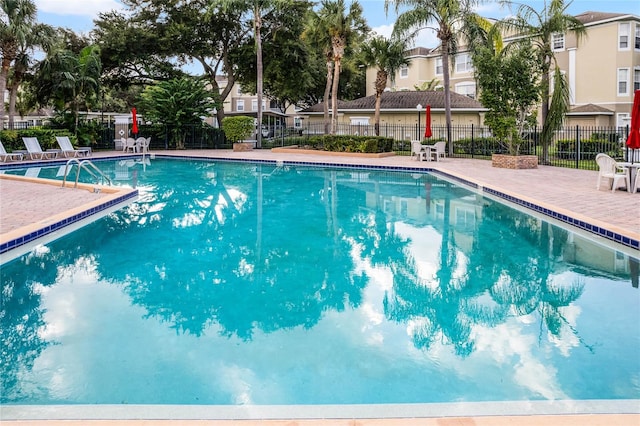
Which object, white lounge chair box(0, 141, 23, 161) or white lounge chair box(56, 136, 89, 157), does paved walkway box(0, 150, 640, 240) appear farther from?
white lounge chair box(56, 136, 89, 157)

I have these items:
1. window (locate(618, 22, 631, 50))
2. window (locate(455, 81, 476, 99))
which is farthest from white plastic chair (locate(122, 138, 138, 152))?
window (locate(618, 22, 631, 50))

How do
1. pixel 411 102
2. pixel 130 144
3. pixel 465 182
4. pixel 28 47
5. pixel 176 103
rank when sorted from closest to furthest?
pixel 465 182 → pixel 28 47 → pixel 130 144 → pixel 176 103 → pixel 411 102

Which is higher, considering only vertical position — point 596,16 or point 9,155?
point 596,16

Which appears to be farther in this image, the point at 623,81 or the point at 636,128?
the point at 623,81

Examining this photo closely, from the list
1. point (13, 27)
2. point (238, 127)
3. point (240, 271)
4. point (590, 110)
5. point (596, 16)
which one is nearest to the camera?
point (240, 271)

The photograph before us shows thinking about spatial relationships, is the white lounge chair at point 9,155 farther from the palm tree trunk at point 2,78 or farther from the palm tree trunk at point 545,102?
the palm tree trunk at point 545,102

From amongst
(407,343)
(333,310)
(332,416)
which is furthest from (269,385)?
Answer: (333,310)

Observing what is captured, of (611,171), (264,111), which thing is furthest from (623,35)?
(611,171)

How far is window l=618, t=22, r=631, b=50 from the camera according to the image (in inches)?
1121

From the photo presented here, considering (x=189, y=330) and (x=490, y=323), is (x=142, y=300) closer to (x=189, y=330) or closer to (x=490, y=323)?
(x=189, y=330)

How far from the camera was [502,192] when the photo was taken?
38.0ft

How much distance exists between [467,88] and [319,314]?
115 ft

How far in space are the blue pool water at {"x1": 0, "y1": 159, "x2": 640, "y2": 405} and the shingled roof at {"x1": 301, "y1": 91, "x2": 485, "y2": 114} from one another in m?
21.8

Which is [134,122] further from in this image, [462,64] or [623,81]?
[623,81]
